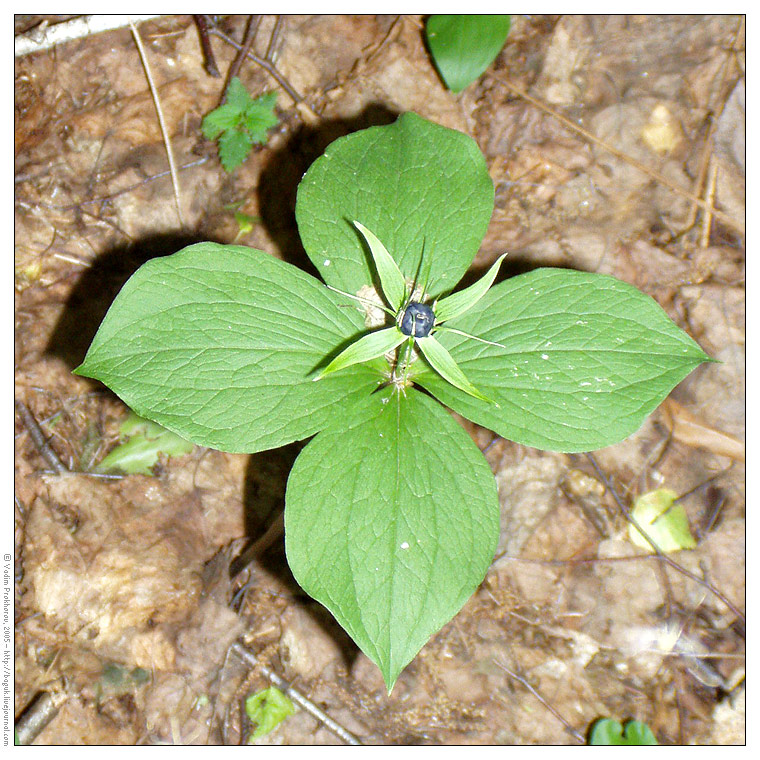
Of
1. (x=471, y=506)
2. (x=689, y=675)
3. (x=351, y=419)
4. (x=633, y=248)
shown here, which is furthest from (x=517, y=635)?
(x=633, y=248)

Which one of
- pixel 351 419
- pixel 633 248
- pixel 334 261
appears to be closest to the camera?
pixel 351 419

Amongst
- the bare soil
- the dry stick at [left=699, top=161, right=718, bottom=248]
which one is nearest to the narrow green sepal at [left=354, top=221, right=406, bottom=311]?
the bare soil

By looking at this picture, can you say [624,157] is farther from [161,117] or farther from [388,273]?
[161,117]

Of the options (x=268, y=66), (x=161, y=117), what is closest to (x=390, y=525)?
(x=161, y=117)

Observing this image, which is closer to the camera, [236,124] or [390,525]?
[390,525]

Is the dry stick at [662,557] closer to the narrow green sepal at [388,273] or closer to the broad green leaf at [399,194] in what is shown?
the broad green leaf at [399,194]
